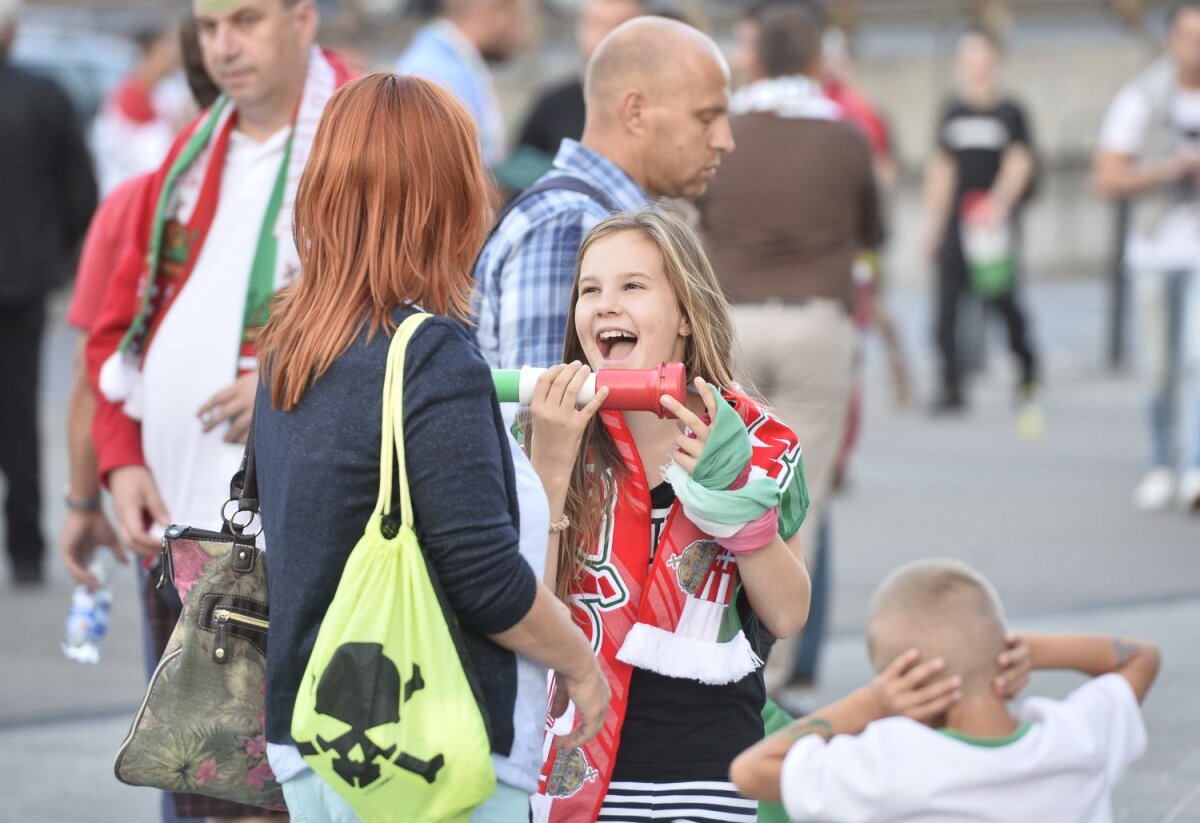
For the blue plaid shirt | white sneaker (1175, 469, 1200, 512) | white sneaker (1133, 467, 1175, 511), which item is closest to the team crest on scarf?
the blue plaid shirt

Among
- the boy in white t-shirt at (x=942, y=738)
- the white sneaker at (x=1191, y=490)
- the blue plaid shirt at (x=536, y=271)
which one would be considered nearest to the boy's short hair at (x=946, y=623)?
the boy in white t-shirt at (x=942, y=738)

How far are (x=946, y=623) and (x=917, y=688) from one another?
103 millimetres

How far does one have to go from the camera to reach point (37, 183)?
8602 millimetres

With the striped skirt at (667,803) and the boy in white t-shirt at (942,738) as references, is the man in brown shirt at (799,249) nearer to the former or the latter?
the striped skirt at (667,803)

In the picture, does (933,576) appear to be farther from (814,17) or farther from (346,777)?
(814,17)

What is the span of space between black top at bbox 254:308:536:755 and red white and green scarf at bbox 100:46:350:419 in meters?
1.22

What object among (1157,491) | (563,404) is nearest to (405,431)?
(563,404)

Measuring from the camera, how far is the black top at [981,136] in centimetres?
1252

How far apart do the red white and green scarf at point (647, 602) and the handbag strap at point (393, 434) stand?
2.00ft

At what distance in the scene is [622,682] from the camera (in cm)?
324

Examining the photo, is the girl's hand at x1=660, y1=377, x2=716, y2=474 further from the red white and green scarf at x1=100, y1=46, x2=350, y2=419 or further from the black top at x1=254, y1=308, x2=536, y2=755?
the red white and green scarf at x1=100, y1=46, x2=350, y2=419

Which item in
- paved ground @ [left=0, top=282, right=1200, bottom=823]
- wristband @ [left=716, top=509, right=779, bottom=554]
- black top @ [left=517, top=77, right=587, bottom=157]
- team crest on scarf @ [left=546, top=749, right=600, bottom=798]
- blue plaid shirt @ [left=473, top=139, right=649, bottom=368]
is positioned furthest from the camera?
black top @ [left=517, top=77, right=587, bottom=157]

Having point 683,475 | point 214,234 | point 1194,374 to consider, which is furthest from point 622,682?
point 1194,374

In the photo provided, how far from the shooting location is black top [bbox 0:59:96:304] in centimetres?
839
